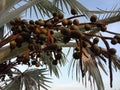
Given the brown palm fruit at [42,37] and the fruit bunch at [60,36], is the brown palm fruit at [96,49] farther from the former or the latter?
the brown palm fruit at [42,37]

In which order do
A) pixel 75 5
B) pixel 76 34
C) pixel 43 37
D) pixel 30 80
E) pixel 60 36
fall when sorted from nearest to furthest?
1. pixel 76 34
2. pixel 43 37
3. pixel 60 36
4. pixel 75 5
5. pixel 30 80

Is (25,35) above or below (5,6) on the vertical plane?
below

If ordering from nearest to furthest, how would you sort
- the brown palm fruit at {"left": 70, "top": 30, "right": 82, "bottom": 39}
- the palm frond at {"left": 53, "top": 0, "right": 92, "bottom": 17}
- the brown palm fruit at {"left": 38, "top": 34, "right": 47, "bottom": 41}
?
the brown palm fruit at {"left": 70, "top": 30, "right": 82, "bottom": 39} < the brown palm fruit at {"left": 38, "top": 34, "right": 47, "bottom": 41} < the palm frond at {"left": 53, "top": 0, "right": 92, "bottom": 17}

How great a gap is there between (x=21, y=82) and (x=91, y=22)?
308cm

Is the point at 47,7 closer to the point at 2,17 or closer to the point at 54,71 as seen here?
the point at 54,71

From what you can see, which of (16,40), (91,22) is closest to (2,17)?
(16,40)

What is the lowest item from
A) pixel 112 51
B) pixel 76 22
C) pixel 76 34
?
pixel 112 51

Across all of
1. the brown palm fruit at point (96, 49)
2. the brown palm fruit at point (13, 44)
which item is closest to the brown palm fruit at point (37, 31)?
the brown palm fruit at point (13, 44)

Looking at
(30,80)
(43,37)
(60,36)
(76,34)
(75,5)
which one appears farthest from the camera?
(30,80)

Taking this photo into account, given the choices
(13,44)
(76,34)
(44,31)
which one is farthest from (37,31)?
(76,34)

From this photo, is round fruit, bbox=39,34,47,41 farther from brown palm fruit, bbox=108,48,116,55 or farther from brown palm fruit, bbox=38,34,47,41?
brown palm fruit, bbox=108,48,116,55

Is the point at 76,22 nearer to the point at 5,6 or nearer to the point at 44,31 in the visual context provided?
the point at 44,31

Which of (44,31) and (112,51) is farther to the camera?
(44,31)

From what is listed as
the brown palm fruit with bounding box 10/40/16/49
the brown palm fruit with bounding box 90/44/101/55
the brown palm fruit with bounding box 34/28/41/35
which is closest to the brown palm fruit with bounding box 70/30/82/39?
the brown palm fruit with bounding box 90/44/101/55
